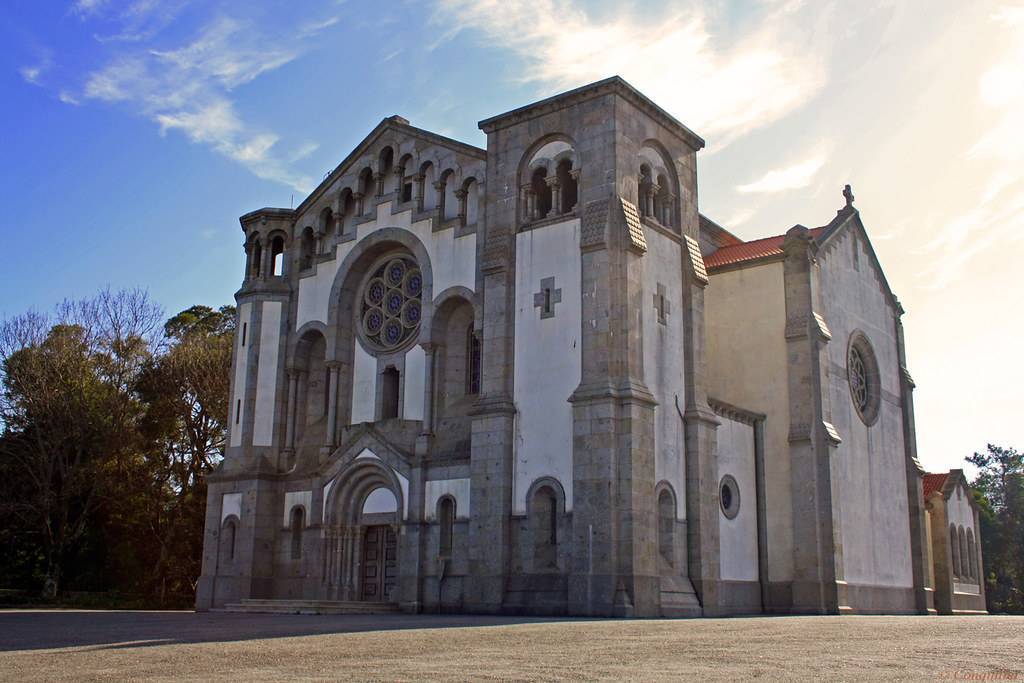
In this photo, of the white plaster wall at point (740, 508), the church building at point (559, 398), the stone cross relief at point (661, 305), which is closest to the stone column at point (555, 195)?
the church building at point (559, 398)

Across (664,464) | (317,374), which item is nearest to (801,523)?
(664,464)

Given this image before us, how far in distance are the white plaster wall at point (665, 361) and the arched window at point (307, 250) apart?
45.3ft

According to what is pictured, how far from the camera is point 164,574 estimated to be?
46938 millimetres

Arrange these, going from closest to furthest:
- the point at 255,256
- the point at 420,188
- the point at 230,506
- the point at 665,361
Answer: the point at 665,361 < the point at 420,188 < the point at 230,506 < the point at 255,256

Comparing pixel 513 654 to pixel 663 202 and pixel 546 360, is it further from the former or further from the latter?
pixel 663 202

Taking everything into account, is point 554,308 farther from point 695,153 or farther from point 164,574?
point 164,574

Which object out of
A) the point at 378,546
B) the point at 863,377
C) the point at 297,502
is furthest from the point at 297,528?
the point at 863,377

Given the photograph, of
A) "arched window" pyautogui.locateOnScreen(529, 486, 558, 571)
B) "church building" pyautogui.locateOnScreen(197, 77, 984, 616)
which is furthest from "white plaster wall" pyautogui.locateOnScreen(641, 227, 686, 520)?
"arched window" pyautogui.locateOnScreen(529, 486, 558, 571)

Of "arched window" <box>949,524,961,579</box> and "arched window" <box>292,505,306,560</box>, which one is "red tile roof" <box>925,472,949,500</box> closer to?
"arched window" <box>949,524,961,579</box>

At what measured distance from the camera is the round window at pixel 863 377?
3631 cm

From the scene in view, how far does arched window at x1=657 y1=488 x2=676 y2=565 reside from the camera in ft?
88.8

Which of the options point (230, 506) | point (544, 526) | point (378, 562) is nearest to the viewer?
point (544, 526)

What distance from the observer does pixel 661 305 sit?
28844 mm

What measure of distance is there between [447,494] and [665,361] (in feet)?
24.2
